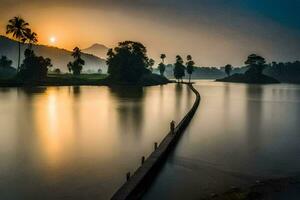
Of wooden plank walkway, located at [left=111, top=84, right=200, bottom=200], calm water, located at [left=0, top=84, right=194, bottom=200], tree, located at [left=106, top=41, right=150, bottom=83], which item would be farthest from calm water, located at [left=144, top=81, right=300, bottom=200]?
tree, located at [left=106, top=41, right=150, bottom=83]

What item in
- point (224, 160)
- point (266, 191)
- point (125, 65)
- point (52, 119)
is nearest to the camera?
point (266, 191)

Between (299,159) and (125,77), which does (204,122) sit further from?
(125,77)

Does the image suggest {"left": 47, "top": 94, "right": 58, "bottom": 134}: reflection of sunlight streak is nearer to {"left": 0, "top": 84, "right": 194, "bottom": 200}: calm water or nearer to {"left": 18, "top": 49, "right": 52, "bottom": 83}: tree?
{"left": 0, "top": 84, "right": 194, "bottom": 200}: calm water

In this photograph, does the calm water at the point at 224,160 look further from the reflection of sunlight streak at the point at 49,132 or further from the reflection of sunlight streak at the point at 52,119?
the reflection of sunlight streak at the point at 52,119

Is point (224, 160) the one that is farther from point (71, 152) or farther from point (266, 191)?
point (71, 152)

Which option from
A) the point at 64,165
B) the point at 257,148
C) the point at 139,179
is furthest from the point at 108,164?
the point at 257,148

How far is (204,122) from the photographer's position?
136ft

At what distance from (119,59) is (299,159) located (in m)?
141

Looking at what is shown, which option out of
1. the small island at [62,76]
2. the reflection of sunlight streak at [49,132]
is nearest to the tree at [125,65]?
the small island at [62,76]

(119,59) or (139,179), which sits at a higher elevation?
(119,59)

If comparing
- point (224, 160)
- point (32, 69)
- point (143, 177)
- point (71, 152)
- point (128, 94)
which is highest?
point (32, 69)

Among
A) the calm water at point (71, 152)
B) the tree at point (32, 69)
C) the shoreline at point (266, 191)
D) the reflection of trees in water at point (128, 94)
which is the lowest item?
the calm water at point (71, 152)

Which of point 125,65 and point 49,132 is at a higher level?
point 125,65

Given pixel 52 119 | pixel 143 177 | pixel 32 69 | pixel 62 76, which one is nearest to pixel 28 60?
pixel 32 69
